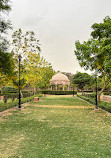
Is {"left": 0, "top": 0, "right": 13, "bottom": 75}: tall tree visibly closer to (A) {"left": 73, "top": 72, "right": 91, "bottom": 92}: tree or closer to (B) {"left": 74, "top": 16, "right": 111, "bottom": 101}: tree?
(B) {"left": 74, "top": 16, "right": 111, "bottom": 101}: tree

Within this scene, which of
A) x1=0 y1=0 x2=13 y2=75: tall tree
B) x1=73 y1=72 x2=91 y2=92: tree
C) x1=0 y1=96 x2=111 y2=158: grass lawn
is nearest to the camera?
x1=0 y1=96 x2=111 y2=158: grass lawn

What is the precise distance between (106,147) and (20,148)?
129 inches

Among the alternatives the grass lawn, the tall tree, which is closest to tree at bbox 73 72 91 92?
the tall tree

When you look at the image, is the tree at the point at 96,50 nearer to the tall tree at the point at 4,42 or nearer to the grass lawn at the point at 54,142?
the tall tree at the point at 4,42

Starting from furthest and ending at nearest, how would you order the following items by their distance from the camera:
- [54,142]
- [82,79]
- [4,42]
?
[82,79] → [4,42] → [54,142]

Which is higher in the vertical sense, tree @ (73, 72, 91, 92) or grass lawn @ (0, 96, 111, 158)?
tree @ (73, 72, 91, 92)

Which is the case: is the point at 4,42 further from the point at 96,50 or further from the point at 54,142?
the point at 54,142

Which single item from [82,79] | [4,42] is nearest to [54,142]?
[4,42]

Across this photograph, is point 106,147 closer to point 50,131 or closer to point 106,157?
point 106,157

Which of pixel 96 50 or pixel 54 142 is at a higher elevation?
pixel 96 50

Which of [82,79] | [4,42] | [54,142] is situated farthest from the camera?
[82,79]

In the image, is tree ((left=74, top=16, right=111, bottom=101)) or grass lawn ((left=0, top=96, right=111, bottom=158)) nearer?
grass lawn ((left=0, top=96, right=111, bottom=158))

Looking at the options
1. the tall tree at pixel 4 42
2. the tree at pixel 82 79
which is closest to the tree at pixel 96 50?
the tall tree at pixel 4 42

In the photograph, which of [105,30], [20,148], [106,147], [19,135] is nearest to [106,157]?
[106,147]
